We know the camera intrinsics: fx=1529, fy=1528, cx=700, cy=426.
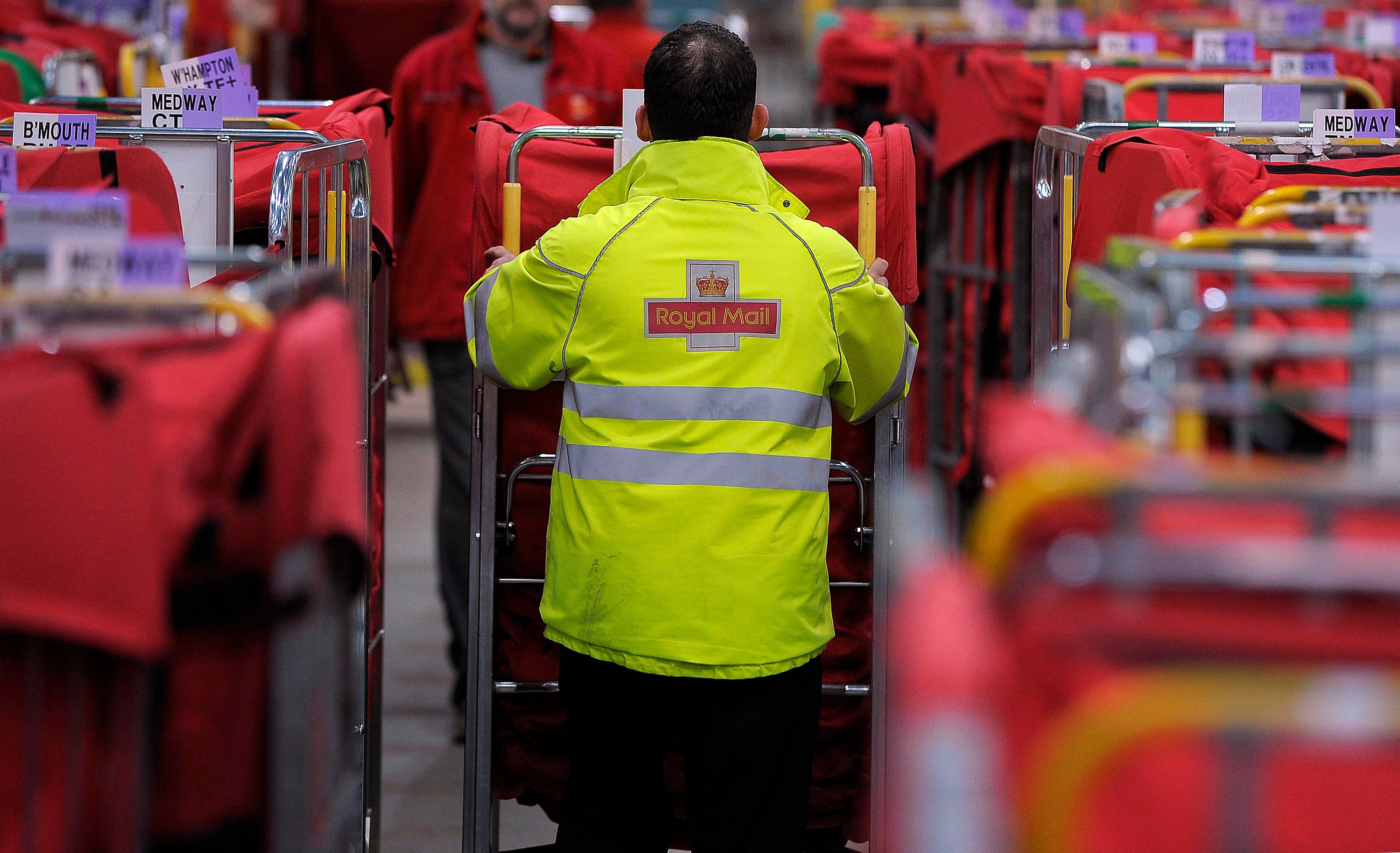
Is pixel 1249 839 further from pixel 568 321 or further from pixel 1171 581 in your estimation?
pixel 568 321

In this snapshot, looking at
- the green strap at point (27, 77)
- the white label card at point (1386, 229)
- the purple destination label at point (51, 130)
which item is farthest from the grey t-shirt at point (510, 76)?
the white label card at point (1386, 229)

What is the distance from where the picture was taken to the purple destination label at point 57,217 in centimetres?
168

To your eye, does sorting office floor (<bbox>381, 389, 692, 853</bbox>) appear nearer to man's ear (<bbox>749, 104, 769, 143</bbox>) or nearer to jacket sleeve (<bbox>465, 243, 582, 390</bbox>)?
jacket sleeve (<bbox>465, 243, 582, 390</bbox>)

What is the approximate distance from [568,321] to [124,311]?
805mm

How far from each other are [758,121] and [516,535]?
88 cm

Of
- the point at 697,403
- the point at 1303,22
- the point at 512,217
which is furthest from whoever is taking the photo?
the point at 1303,22

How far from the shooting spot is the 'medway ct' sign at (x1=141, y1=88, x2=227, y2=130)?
9.36 ft

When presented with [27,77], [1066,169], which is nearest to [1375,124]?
[1066,169]

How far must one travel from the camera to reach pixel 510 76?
175 inches

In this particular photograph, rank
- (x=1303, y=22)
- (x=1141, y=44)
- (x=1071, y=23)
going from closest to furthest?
(x=1141, y=44)
(x=1071, y=23)
(x=1303, y=22)

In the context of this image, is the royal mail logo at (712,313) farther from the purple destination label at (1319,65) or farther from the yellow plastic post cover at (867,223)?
the purple destination label at (1319,65)

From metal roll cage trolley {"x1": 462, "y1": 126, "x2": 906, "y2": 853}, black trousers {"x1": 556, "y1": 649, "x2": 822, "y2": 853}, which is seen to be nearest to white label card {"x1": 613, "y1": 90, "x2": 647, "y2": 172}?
metal roll cage trolley {"x1": 462, "y1": 126, "x2": 906, "y2": 853}

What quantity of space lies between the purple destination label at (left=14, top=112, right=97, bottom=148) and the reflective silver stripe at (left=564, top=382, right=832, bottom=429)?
1.06 m

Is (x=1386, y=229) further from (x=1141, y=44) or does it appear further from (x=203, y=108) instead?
(x=1141, y=44)
